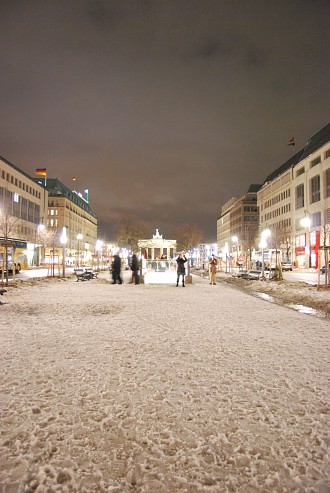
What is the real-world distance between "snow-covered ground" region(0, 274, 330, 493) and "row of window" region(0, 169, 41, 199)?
66357 millimetres

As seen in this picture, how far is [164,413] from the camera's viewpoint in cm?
370

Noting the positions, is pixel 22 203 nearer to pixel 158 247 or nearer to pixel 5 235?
pixel 158 247

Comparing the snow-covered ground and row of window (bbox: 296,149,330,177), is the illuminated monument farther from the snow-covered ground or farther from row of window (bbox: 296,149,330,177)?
the snow-covered ground

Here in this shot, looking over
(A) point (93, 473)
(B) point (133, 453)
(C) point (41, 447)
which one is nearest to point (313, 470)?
(B) point (133, 453)

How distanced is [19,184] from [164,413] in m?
78.2

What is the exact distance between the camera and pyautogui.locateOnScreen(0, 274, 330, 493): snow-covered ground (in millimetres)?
2658

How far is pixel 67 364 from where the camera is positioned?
5.51m

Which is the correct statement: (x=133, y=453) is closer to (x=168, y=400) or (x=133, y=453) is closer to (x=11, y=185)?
(x=168, y=400)

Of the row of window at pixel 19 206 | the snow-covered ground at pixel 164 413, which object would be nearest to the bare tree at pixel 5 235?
the row of window at pixel 19 206

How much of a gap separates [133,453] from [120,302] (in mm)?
11182

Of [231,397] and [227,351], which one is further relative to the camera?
[227,351]

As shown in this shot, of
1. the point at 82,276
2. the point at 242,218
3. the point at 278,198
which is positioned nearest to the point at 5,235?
the point at 82,276

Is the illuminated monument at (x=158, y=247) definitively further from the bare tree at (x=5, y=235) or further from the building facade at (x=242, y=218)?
the building facade at (x=242, y=218)

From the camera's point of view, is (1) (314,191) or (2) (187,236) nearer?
(1) (314,191)
